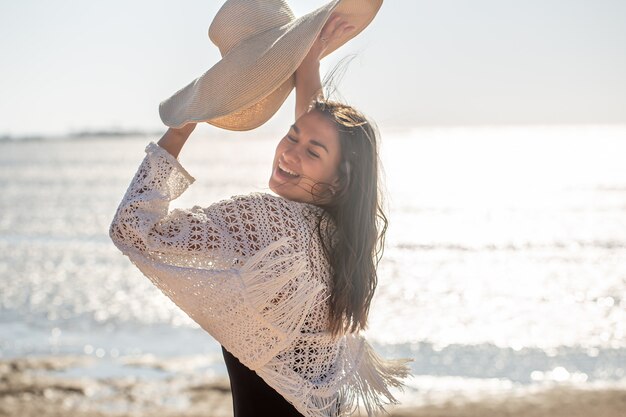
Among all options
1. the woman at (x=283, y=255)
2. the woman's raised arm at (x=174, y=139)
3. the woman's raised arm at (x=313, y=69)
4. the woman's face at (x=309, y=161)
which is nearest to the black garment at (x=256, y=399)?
the woman at (x=283, y=255)

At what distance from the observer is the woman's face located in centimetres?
210

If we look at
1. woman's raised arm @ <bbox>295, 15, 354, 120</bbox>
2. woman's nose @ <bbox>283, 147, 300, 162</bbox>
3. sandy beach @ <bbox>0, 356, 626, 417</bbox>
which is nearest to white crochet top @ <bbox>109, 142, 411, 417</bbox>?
woman's nose @ <bbox>283, 147, 300, 162</bbox>

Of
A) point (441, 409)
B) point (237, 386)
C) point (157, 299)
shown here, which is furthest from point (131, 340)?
point (237, 386)

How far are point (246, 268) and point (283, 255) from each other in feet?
0.32

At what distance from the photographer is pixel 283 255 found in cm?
200

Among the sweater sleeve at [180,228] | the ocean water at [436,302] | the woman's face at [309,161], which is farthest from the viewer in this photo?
the ocean water at [436,302]

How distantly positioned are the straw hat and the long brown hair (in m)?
0.19

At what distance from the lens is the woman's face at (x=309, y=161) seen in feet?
6.89

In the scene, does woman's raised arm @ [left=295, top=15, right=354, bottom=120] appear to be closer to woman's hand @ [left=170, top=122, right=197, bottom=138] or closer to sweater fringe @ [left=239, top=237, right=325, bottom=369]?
woman's hand @ [left=170, top=122, right=197, bottom=138]

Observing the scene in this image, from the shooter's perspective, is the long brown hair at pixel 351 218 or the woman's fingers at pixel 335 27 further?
the woman's fingers at pixel 335 27

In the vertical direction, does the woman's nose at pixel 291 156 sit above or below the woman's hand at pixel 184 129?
below

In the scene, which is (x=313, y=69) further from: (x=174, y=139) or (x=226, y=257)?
(x=226, y=257)

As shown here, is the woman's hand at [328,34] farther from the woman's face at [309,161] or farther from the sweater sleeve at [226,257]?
the sweater sleeve at [226,257]

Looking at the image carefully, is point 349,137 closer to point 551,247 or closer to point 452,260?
point 452,260
